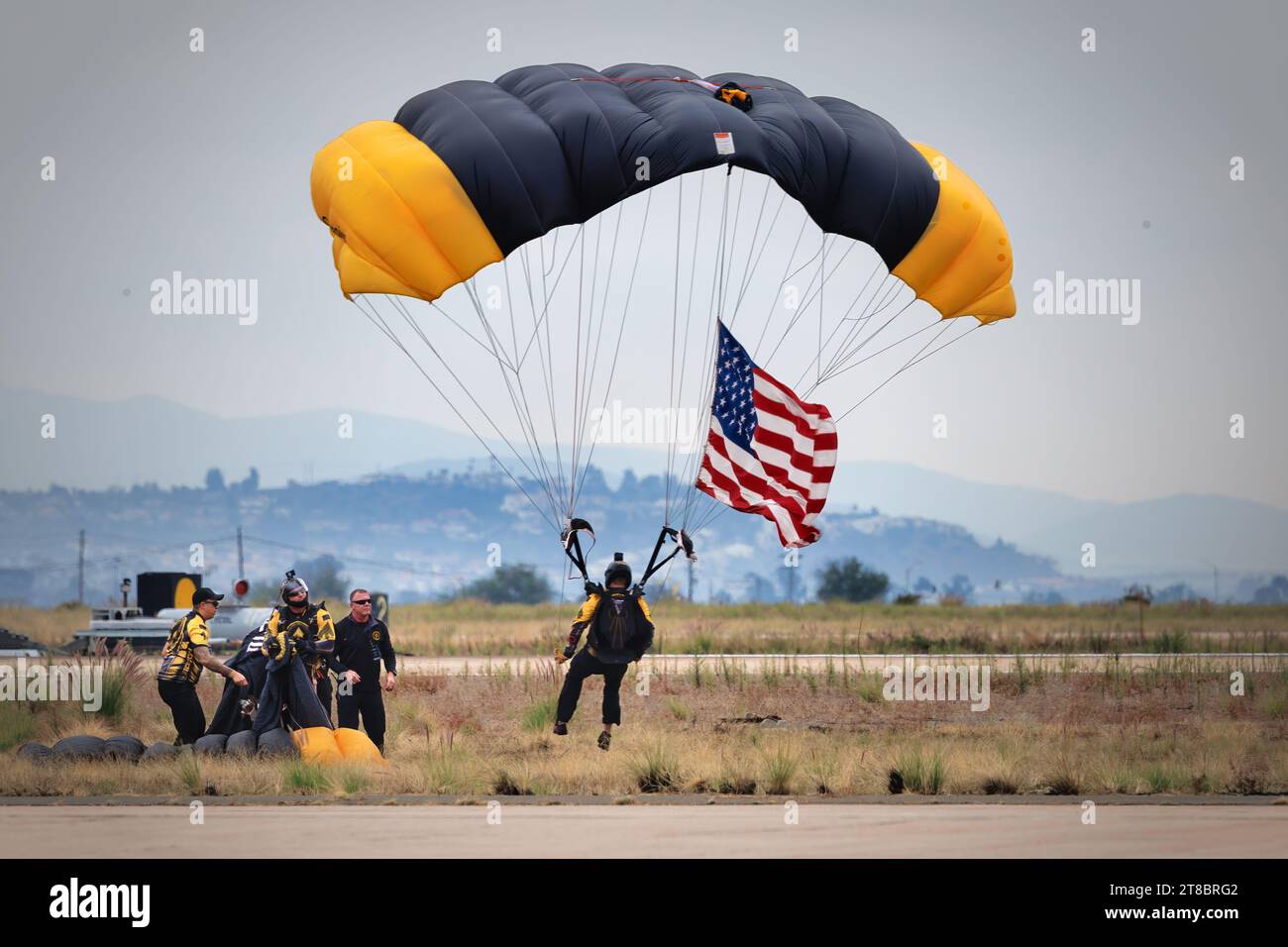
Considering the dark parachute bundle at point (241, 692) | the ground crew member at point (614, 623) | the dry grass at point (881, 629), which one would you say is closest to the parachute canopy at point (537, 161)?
the ground crew member at point (614, 623)

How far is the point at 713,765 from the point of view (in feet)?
55.5

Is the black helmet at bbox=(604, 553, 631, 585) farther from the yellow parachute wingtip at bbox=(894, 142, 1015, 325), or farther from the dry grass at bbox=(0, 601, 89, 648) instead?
the dry grass at bbox=(0, 601, 89, 648)

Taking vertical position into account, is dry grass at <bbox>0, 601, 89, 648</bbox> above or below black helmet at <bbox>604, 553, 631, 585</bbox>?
below

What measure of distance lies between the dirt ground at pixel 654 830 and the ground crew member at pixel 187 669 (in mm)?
2847

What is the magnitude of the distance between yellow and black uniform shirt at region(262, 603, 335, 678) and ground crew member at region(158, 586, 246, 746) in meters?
0.77

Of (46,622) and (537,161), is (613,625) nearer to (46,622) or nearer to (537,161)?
(537,161)

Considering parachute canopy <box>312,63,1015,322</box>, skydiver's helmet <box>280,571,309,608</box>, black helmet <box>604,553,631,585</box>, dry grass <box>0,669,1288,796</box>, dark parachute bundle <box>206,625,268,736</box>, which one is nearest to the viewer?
dry grass <box>0,669,1288,796</box>

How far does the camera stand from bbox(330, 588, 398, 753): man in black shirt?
18141 mm

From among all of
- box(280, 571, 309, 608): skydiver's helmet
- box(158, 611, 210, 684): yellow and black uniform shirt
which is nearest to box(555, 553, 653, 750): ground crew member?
box(280, 571, 309, 608): skydiver's helmet

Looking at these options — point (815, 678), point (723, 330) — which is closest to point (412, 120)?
point (723, 330)

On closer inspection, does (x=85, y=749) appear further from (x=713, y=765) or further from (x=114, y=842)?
(x=713, y=765)

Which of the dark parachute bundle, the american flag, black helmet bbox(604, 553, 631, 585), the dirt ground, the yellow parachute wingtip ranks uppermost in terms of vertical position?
the yellow parachute wingtip

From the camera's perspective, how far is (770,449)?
66.8 feet

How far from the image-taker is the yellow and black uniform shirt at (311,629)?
17.2 meters
